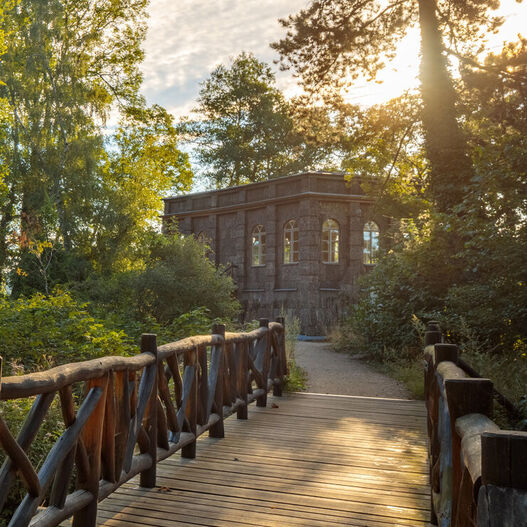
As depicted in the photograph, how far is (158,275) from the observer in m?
17.4

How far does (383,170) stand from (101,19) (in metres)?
14.7

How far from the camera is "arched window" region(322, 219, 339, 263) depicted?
24.3m

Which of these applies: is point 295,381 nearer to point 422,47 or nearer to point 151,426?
point 151,426

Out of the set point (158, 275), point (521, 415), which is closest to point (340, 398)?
point (521, 415)

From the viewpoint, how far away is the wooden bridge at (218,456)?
Result: 2723mm

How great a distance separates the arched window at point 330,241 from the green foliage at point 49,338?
14048mm

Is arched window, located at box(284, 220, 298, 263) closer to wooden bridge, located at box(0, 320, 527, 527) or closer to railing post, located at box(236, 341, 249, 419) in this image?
wooden bridge, located at box(0, 320, 527, 527)

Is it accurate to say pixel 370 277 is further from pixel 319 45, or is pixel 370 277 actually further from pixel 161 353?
pixel 161 353

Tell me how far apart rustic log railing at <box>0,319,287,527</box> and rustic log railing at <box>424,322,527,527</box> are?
1848 mm

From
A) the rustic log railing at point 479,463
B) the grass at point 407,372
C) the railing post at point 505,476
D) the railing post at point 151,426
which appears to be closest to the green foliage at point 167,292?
the grass at point 407,372

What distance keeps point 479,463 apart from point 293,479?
348 centimetres

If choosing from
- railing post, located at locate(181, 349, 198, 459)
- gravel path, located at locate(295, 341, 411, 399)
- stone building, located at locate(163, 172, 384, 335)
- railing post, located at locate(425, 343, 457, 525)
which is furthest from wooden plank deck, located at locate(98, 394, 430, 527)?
stone building, located at locate(163, 172, 384, 335)

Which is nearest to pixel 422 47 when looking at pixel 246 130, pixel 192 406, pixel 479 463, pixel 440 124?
pixel 440 124

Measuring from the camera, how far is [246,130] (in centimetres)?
3569
